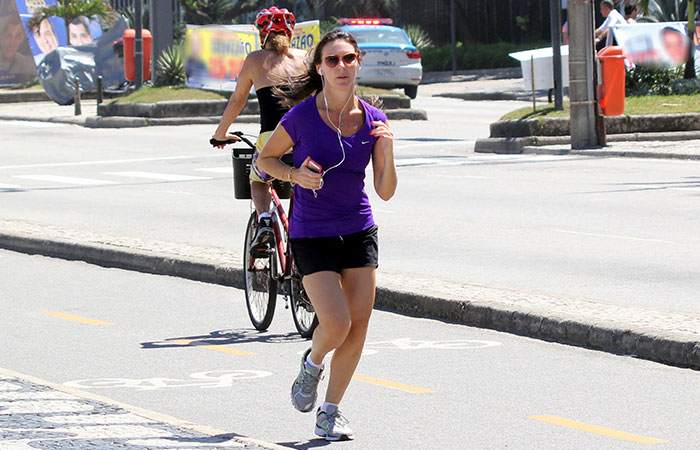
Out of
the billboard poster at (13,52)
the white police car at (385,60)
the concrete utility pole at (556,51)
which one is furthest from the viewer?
the billboard poster at (13,52)

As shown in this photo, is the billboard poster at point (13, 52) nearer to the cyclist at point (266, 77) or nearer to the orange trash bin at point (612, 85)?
the orange trash bin at point (612, 85)

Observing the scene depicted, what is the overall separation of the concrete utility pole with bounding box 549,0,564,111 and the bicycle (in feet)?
51.6

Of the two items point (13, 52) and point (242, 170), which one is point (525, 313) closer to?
point (242, 170)

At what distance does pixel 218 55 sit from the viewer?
3344cm

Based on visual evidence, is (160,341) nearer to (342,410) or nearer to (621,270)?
(342,410)

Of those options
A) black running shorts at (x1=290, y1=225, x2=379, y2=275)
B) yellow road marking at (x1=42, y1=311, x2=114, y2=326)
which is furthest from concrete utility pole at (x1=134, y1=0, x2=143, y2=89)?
black running shorts at (x1=290, y1=225, x2=379, y2=275)

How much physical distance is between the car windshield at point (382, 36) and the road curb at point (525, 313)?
24993mm

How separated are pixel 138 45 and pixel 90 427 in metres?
29.6

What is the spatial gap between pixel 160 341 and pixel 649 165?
12378 millimetres

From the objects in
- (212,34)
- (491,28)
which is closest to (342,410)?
(212,34)

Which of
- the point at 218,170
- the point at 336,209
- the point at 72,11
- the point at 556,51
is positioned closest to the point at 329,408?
the point at 336,209

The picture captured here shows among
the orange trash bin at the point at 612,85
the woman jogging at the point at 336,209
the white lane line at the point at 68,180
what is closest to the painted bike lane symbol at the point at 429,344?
the woman jogging at the point at 336,209

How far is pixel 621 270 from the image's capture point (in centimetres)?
1031

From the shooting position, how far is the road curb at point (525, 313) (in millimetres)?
7317
